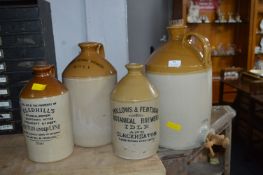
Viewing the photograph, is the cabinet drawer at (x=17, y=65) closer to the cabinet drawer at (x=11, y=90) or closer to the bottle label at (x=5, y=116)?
the cabinet drawer at (x=11, y=90)

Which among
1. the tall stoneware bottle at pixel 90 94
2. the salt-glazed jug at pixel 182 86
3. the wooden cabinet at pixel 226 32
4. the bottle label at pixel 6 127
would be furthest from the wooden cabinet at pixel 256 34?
the bottle label at pixel 6 127

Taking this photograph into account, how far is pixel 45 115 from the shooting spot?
2.37 feet

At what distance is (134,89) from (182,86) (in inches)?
5.9

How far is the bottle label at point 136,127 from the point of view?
0.73m

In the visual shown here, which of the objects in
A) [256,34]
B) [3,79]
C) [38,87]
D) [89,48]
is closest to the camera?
[38,87]

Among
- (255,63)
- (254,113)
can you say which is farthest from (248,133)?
(255,63)

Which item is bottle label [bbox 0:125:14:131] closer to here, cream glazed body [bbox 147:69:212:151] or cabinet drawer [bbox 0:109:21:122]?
cabinet drawer [bbox 0:109:21:122]

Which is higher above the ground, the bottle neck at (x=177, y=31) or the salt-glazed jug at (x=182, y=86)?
the bottle neck at (x=177, y=31)

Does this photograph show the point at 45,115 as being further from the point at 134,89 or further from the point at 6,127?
the point at 6,127

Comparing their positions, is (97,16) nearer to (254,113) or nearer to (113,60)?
(113,60)

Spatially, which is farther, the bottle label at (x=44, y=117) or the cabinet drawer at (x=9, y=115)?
the cabinet drawer at (x=9, y=115)

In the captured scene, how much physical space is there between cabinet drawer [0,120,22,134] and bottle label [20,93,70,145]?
0.25m

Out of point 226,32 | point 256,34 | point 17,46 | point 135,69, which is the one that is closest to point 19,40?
point 17,46

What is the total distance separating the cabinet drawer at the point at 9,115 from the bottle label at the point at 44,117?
239mm
